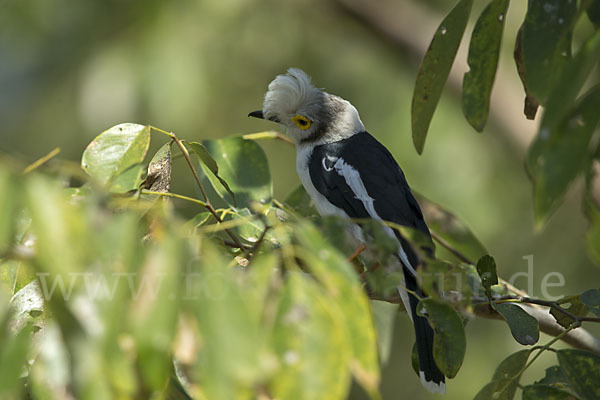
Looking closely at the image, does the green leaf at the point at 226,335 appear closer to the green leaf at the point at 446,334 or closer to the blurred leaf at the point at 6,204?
the blurred leaf at the point at 6,204

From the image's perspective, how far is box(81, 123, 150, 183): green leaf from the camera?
2215 mm

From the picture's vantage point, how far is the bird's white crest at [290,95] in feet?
11.4

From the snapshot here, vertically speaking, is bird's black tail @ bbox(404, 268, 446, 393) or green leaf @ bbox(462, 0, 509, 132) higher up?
green leaf @ bbox(462, 0, 509, 132)

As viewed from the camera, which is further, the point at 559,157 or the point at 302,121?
the point at 302,121

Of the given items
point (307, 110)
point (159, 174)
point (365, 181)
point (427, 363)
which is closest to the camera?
point (159, 174)

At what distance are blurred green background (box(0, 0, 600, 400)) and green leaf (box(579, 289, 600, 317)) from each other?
4462 millimetres

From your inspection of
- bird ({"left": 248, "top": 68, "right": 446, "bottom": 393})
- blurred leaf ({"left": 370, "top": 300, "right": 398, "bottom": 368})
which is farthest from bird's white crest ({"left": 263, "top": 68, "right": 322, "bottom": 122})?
blurred leaf ({"left": 370, "top": 300, "right": 398, "bottom": 368})

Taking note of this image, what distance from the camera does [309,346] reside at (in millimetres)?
1161

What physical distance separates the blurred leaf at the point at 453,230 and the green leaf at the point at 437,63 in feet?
3.60

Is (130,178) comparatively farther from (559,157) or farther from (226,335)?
Result: (559,157)

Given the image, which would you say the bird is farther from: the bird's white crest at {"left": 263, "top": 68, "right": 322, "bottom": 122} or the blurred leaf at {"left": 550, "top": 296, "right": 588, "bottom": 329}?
the blurred leaf at {"left": 550, "top": 296, "right": 588, "bottom": 329}

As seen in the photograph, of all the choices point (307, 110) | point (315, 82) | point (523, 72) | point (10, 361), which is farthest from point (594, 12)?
point (315, 82)

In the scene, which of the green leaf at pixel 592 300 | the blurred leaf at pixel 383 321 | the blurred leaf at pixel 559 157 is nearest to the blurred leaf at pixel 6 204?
the blurred leaf at pixel 559 157

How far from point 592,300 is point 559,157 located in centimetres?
96
